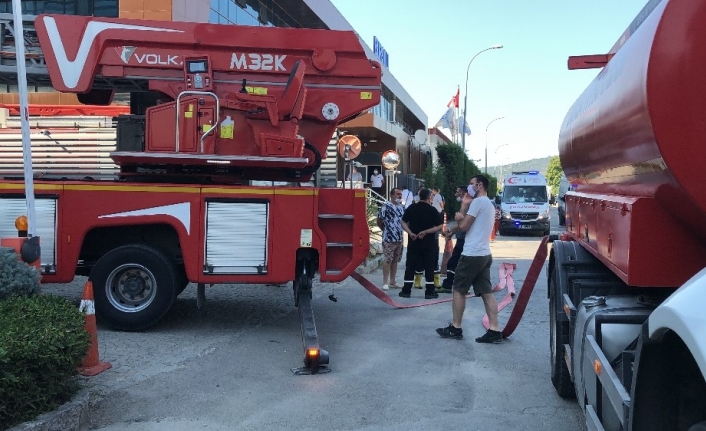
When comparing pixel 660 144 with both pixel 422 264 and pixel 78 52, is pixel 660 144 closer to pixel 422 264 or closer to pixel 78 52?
pixel 78 52

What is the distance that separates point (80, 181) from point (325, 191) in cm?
273

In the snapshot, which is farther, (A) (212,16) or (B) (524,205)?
(B) (524,205)

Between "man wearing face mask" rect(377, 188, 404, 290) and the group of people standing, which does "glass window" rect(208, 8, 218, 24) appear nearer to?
the group of people standing

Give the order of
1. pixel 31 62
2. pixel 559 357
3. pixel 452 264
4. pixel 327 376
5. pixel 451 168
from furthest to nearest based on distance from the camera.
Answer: pixel 451 168 → pixel 452 264 → pixel 31 62 → pixel 327 376 → pixel 559 357

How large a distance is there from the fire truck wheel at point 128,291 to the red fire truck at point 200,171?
12mm

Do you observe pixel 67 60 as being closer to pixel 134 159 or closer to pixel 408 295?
pixel 134 159

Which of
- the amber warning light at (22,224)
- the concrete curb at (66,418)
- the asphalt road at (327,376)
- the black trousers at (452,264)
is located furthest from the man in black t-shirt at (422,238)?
the concrete curb at (66,418)

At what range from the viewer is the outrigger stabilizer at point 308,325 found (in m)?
6.48

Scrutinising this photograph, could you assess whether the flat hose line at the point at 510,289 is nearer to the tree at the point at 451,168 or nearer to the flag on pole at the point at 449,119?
the tree at the point at 451,168

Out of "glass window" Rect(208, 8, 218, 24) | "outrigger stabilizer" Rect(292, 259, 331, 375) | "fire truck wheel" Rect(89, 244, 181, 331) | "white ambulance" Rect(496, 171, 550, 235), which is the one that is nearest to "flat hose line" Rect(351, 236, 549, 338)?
"outrigger stabilizer" Rect(292, 259, 331, 375)

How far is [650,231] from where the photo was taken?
3.35 metres

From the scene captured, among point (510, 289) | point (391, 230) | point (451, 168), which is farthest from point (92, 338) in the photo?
point (451, 168)

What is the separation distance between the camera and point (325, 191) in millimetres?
7934

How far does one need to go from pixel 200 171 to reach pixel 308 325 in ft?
7.82
